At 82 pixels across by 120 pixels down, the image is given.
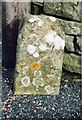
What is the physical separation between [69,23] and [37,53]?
1.18ft

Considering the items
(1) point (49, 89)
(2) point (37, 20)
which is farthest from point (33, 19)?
(1) point (49, 89)

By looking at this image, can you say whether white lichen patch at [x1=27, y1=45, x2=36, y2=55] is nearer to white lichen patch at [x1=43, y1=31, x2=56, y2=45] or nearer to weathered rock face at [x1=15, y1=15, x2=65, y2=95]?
weathered rock face at [x1=15, y1=15, x2=65, y2=95]

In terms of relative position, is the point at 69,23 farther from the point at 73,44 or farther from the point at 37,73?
the point at 37,73

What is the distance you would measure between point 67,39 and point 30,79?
0.44 metres

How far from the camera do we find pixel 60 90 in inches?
98.1

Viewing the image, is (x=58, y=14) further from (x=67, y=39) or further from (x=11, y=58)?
(x=11, y=58)

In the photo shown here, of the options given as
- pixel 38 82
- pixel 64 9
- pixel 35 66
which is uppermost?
pixel 64 9

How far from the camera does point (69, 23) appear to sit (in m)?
2.53

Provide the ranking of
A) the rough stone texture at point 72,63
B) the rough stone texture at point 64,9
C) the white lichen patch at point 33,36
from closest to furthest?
1. the white lichen patch at point 33,36
2. the rough stone texture at point 64,9
3. the rough stone texture at point 72,63

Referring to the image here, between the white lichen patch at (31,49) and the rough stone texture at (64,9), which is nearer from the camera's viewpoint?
the white lichen patch at (31,49)

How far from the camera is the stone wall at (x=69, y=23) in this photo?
2.50 metres

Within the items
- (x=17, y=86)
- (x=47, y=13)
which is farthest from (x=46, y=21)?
(x=17, y=86)

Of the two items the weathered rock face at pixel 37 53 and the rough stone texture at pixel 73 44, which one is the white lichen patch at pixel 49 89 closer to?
the weathered rock face at pixel 37 53

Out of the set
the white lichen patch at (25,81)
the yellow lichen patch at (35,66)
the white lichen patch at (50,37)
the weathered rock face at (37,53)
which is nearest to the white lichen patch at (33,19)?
the weathered rock face at (37,53)
